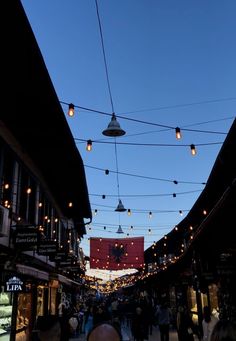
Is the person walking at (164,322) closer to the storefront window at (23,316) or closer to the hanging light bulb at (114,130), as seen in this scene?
the storefront window at (23,316)

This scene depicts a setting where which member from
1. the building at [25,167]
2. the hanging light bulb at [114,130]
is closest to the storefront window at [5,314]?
the building at [25,167]

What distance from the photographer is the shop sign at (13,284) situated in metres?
10.8

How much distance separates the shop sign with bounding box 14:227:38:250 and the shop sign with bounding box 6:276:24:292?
88 centimetres

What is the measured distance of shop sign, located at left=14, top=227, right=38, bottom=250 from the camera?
1084 centimetres

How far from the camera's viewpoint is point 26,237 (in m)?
10.9

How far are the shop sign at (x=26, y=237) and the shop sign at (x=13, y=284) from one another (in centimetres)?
88

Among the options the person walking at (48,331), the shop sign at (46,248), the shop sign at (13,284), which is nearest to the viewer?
the person walking at (48,331)

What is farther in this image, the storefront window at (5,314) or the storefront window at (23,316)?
the storefront window at (23,316)

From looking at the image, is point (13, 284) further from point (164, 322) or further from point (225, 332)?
point (225, 332)

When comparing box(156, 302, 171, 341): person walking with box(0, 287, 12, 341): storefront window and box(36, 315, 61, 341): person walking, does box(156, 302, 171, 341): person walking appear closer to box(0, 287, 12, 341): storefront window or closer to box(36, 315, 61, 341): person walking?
box(0, 287, 12, 341): storefront window

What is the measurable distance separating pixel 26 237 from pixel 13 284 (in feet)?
4.18

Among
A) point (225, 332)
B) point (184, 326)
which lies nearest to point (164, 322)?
point (184, 326)

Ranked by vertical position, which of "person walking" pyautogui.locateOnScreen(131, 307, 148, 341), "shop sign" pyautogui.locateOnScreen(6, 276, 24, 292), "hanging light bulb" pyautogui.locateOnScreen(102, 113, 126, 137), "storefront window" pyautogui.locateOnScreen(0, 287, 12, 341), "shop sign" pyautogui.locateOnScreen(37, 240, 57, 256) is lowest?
"person walking" pyautogui.locateOnScreen(131, 307, 148, 341)

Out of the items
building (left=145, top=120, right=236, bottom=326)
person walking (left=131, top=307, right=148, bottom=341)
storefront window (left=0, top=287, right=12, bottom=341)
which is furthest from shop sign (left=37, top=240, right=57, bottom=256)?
person walking (left=131, top=307, right=148, bottom=341)
